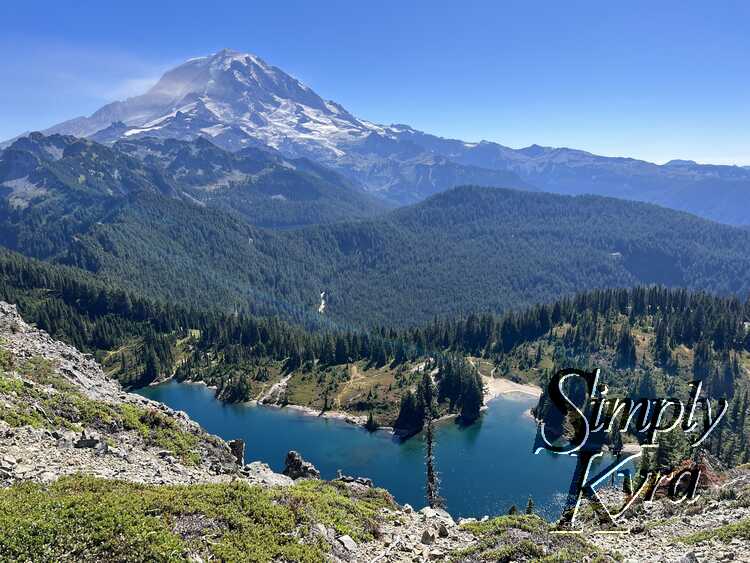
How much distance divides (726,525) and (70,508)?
127 ft

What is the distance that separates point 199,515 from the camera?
27891 mm

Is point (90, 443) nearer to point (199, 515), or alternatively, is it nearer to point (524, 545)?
point (199, 515)

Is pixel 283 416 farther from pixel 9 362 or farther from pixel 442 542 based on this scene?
pixel 442 542

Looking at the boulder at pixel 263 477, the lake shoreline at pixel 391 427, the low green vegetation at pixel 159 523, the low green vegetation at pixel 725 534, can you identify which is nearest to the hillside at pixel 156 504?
the low green vegetation at pixel 159 523

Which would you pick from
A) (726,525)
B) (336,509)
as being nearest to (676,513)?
(726,525)

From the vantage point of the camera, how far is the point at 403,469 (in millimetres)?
126250

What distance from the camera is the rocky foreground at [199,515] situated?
24469mm

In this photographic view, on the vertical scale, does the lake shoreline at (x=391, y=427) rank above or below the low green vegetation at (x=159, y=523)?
below

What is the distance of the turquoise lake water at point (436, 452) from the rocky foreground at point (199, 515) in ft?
232

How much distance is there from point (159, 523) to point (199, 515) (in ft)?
8.29

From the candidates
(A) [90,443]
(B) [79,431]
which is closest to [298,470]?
(B) [79,431]

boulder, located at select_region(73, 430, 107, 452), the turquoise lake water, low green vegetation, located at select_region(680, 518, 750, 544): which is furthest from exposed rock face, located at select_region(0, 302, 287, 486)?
the turquoise lake water

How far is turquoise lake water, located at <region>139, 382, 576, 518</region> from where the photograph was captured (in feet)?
366

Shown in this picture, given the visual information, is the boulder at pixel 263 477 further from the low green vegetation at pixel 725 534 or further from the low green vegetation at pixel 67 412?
the low green vegetation at pixel 725 534
